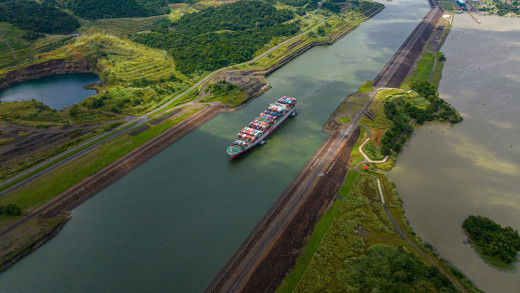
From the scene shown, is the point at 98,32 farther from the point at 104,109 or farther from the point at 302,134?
the point at 302,134

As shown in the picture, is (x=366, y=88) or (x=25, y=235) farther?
(x=366, y=88)

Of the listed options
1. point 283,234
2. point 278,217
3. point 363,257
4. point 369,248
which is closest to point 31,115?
point 278,217

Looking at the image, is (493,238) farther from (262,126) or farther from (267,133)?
(262,126)

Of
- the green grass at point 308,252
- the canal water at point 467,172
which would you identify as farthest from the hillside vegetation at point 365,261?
the canal water at point 467,172

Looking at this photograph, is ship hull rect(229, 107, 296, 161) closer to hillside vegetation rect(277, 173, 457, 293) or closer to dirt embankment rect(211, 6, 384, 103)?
dirt embankment rect(211, 6, 384, 103)

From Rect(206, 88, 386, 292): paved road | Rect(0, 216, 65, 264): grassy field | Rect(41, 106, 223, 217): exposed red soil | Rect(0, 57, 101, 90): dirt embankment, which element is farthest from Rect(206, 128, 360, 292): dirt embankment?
Rect(0, 57, 101, 90): dirt embankment

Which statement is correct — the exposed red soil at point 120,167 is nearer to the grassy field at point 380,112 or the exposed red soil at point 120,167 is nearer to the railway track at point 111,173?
the railway track at point 111,173
